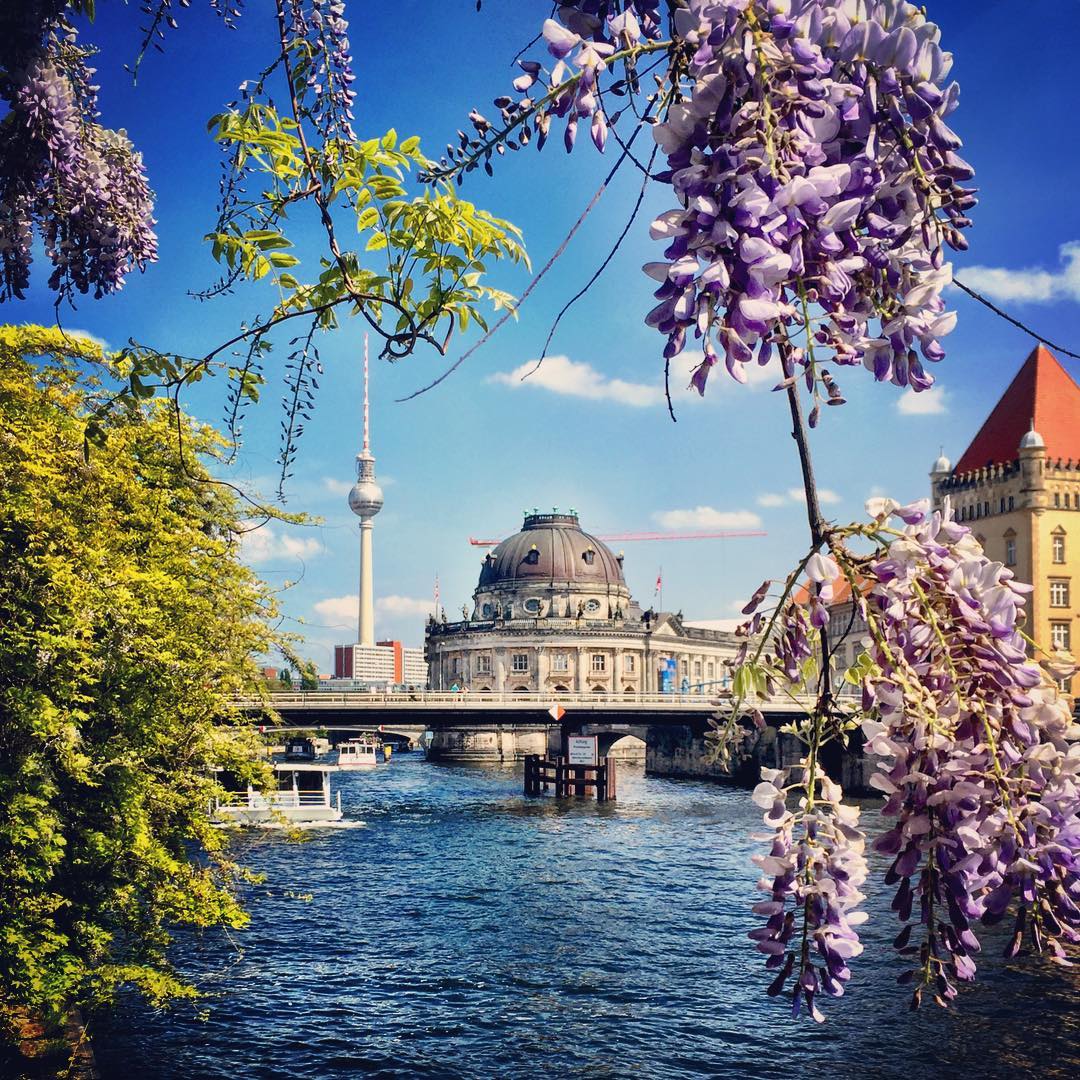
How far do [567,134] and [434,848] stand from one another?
52.2 metres

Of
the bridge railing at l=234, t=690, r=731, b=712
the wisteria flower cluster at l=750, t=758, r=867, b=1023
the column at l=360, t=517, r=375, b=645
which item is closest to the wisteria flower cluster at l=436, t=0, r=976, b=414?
the wisteria flower cluster at l=750, t=758, r=867, b=1023

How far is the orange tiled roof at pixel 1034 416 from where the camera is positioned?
8538 cm

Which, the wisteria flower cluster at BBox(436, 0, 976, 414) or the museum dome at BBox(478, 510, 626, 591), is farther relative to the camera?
the museum dome at BBox(478, 510, 626, 591)

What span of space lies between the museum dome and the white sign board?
230 feet

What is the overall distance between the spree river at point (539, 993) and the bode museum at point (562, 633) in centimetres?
9688

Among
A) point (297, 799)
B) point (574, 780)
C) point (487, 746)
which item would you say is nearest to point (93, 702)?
point (297, 799)

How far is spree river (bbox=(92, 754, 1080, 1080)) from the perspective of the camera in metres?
22.0

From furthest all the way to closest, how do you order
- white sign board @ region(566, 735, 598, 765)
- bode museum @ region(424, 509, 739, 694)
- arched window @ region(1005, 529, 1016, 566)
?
bode museum @ region(424, 509, 739, 694), arched window @ region(1005, 529, 1016, 566), white sign board @ region(566, 735, 598, 765)

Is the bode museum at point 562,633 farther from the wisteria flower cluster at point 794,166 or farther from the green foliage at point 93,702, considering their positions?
the wisteria flower cluster at point 794,166

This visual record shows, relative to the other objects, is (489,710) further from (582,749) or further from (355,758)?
(355,758)

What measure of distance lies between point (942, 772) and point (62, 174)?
4525 mm

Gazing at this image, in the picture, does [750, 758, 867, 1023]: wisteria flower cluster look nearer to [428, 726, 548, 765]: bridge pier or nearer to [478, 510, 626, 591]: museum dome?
[428, 726, 548, 765]: bridge pier

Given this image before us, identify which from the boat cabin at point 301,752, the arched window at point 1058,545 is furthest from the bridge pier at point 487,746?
the arched window at point 1058,545

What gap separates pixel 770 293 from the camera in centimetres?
174
